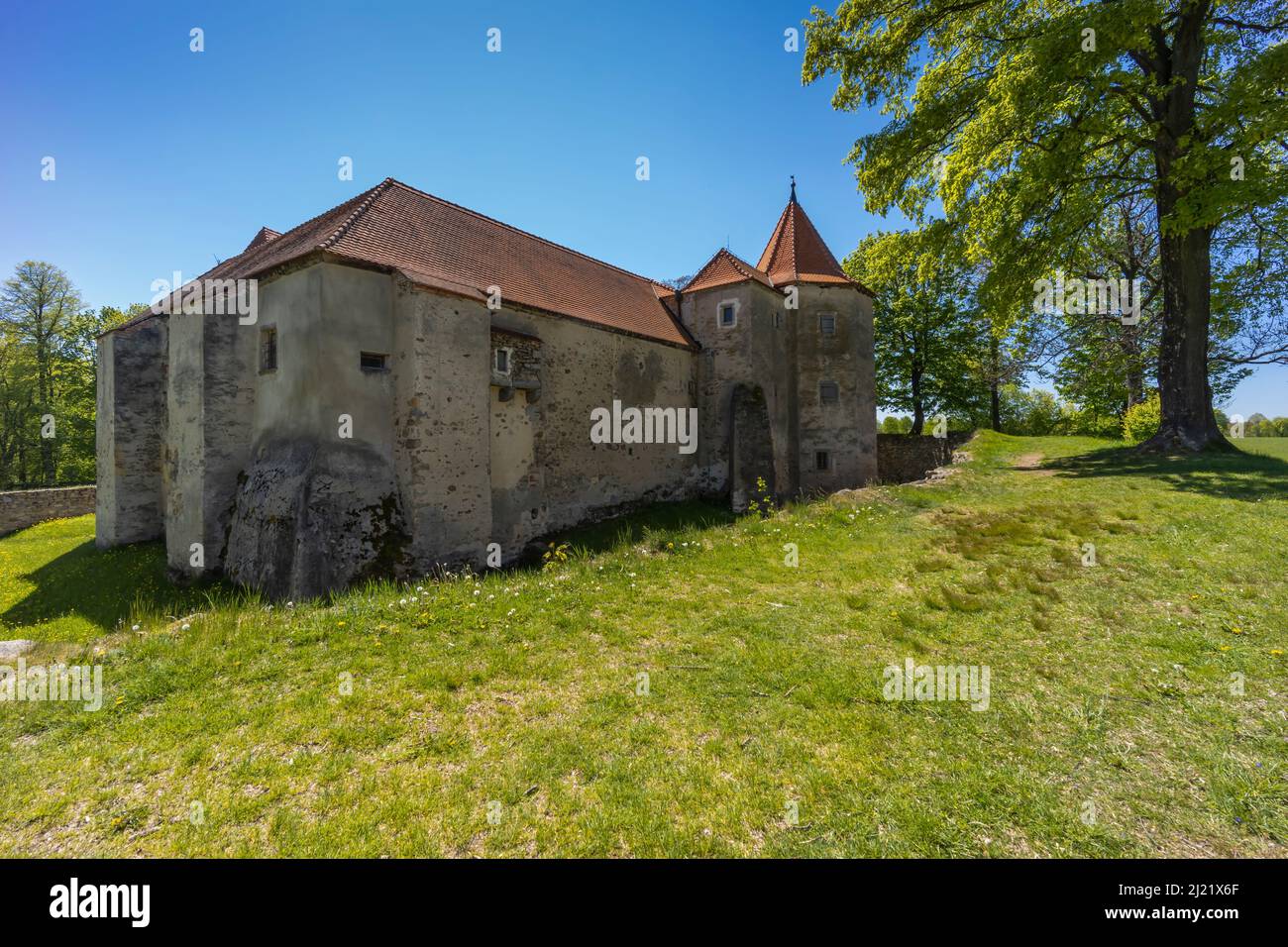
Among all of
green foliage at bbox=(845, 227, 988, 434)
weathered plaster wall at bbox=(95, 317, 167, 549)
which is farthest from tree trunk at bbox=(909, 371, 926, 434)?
weathered plaster wall at bbox=(95, 317, 167, 549)

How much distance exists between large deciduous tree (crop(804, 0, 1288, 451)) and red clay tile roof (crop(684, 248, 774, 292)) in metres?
4.27

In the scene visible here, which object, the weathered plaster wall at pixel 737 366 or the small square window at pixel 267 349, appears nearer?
the small square window at pixel 267 349

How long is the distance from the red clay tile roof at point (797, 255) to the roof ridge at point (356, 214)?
1377 centimetres

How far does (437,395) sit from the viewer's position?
11109 mm

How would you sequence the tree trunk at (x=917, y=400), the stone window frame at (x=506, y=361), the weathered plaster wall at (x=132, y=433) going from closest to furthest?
the stone window frame at (x=506, y=361)
the weathered plaster wall at (x=132, y=433)
the tree trunk at (x=917, y=400)

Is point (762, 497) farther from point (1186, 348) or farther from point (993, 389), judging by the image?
point (993, 389)

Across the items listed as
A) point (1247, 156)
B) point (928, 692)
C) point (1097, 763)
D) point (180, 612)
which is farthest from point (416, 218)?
point (1247, 156)

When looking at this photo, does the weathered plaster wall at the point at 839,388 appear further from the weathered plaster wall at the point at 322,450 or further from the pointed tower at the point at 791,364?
the weathered plaster wall at the point at 322,450

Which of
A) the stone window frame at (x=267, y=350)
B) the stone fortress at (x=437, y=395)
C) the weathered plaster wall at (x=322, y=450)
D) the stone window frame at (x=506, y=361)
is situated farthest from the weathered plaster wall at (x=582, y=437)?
the stone window frame at (x=267, y=350)

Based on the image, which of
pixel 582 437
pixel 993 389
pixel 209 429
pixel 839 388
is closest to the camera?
pixel 209 429

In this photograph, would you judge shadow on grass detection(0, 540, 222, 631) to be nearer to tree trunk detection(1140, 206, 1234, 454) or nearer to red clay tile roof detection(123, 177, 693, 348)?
red clay tile roof detection(123, 177, 693, 348)

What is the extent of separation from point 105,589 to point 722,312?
1957 centimetres

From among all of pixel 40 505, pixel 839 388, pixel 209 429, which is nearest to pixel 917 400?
pixel 839 388

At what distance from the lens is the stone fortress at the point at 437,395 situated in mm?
10070
